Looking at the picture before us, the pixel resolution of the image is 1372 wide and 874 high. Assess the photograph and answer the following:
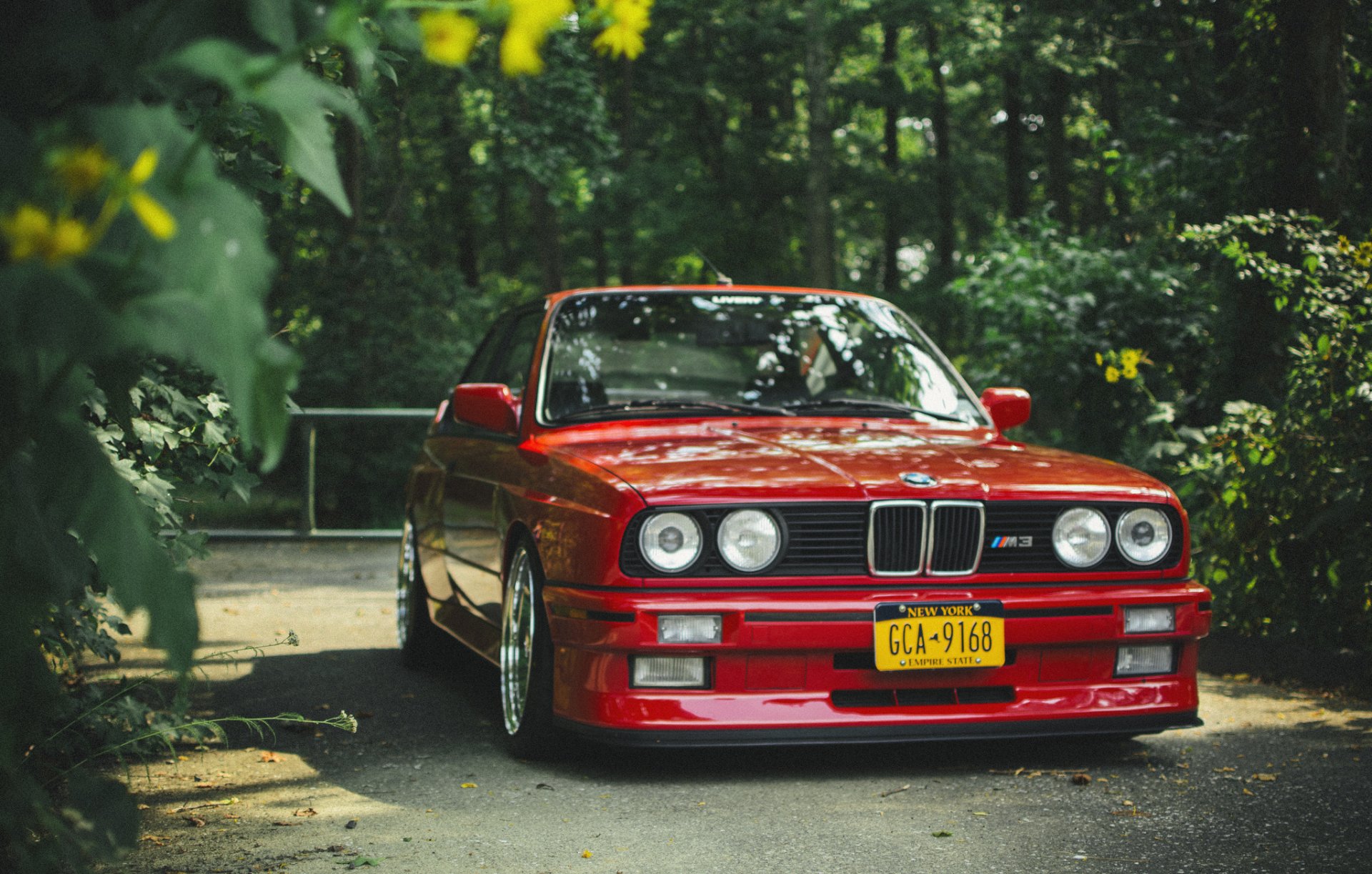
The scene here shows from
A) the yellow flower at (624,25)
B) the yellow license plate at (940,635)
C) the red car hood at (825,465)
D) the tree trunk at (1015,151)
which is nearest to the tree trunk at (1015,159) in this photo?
the tree trunk at (1015,151)

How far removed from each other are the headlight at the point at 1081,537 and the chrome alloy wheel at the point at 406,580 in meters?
3.28

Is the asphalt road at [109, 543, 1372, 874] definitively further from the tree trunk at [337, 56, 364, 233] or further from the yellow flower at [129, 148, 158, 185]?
the tree trunk at [337, 56, 364, 233]

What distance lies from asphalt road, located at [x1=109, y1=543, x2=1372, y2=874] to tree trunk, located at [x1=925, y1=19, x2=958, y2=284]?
26.7 m

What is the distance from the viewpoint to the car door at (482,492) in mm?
5391

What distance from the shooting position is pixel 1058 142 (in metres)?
28.0

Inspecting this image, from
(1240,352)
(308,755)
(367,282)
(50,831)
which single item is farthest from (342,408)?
(50,831)

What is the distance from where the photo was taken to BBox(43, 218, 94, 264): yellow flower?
140cm

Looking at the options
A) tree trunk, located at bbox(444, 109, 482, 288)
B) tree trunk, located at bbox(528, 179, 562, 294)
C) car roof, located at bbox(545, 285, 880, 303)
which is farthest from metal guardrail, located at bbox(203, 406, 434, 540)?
tree trunk, located at bbox(528, 179, 562, 294)

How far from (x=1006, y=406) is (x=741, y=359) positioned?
1.09 meters

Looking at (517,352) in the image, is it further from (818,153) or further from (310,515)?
(818,153)

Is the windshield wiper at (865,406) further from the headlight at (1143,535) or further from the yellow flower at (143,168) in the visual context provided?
the yellow flower at (143,168)

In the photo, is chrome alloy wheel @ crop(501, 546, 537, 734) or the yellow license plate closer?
the yellow license plate

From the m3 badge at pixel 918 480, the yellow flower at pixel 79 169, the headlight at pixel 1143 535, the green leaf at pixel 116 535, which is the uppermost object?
the yellow flower at pixel 79 169

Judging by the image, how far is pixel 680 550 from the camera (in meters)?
4.37
